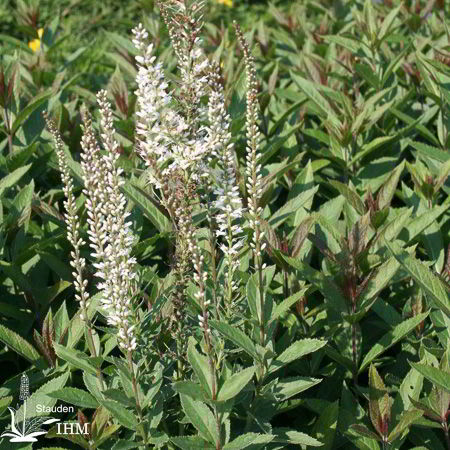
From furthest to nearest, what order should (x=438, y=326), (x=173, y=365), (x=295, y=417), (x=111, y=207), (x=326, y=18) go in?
(x=326, y=18), (x=295, y=417), (x=438, y=326), (x=173, y=365), (x=111, y=207)

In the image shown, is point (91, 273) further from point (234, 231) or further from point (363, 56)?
point (363, 56)

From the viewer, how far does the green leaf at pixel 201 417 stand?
8.50 feet

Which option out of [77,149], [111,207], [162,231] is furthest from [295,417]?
[77,149]

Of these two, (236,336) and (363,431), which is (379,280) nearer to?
(363,431)

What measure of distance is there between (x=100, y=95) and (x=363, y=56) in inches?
98.5

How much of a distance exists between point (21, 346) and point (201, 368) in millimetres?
842

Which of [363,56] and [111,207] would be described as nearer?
[111,207]

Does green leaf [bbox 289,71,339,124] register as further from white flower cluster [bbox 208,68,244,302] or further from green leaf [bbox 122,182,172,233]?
white flower cluster [bbox 208,68,244,302]

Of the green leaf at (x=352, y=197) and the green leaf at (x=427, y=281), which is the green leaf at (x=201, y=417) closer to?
the green leaf at (x=427, y=281)

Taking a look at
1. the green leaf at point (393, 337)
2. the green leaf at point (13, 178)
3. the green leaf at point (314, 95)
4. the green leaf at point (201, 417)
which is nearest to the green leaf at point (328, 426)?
the green leaf at point (393, 337)

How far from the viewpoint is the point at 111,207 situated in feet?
7.89

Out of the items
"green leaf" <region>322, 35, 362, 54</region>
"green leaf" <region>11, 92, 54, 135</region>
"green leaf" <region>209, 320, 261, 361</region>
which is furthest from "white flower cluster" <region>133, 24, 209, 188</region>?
"green leaf" <region>322, 35, 362, 54</region>

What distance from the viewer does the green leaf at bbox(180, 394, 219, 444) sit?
8.50 ft

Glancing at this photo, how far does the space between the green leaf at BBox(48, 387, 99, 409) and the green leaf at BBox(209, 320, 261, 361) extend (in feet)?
1.84
